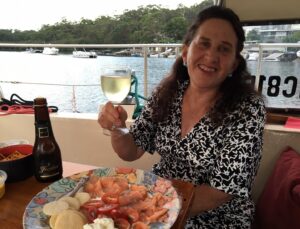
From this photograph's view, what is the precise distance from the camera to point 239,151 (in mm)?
1046

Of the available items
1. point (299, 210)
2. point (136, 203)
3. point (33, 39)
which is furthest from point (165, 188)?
point (33, 39)

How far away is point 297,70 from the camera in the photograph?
5.60 ft

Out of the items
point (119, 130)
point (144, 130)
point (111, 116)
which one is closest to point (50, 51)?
point (144, 130)

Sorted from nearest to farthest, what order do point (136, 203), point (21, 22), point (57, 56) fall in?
point (136, 203), point (21, 22), point (57, 56)

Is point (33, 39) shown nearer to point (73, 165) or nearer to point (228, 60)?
point (73, 165)

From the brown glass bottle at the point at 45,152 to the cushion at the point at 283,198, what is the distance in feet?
3.05

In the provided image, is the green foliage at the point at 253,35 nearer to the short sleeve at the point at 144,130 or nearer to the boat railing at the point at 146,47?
the boat railing at the point at 146,47

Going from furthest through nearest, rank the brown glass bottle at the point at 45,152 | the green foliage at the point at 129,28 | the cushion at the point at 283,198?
the green foliage at the point at 129,28 < the cushion at the point at 283,198 < the brown glass bottle at the point at 45,152

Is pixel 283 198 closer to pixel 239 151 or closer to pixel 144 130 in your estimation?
pixel 239 151

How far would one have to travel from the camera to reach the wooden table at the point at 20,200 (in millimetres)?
694

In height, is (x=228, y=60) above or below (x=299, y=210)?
above

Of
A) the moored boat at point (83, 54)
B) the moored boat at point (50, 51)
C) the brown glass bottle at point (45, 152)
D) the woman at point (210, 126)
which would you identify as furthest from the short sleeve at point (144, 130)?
the moored boat at point (50, 51)

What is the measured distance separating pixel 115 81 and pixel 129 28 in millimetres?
888

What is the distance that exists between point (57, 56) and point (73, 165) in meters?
1.33
